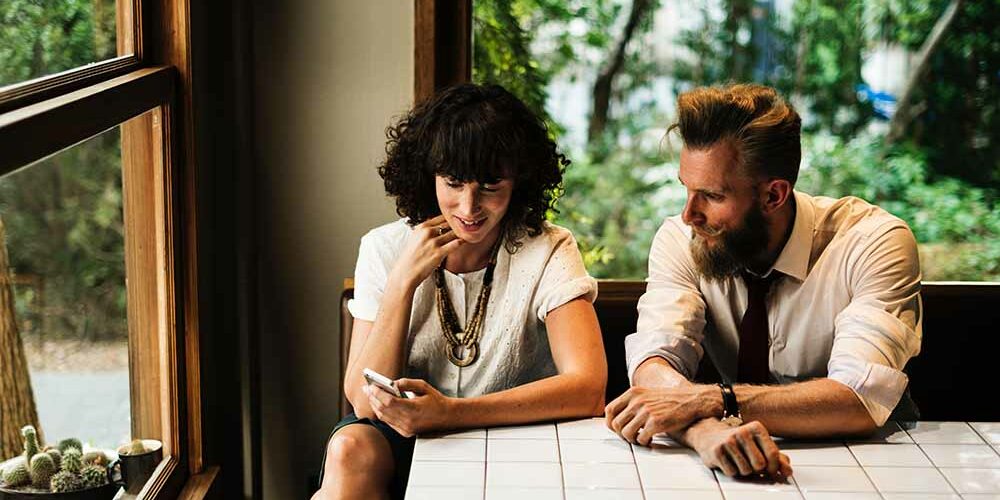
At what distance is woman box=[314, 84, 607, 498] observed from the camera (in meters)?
2.13

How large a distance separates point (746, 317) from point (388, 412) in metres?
0.83

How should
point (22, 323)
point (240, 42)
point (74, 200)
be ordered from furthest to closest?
point (240, 42), point (74, 200), point (22, 323)

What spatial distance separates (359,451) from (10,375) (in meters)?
0.66

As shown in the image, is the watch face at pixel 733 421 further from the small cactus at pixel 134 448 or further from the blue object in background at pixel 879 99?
the blue object in background at pixel 879 99

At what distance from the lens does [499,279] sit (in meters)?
2.27

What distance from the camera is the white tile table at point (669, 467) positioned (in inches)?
60.7

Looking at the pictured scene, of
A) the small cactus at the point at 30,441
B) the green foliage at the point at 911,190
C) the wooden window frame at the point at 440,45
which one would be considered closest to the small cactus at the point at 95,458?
the small cactus at the point at 30,441

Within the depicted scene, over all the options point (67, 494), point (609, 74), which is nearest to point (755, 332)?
point (609, 74)

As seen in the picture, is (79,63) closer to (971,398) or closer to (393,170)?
(393,170)

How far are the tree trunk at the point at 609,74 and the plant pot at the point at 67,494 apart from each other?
1736 millimetres

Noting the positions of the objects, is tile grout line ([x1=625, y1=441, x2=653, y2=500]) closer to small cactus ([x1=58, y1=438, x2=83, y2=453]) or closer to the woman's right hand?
the woman's right hand

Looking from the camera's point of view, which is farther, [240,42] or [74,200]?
[240,42]

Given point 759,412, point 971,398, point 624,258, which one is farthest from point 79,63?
point 971,398

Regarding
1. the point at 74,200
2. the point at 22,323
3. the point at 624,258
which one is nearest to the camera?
the point at 22,323
